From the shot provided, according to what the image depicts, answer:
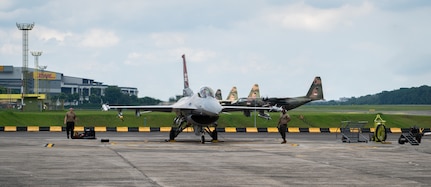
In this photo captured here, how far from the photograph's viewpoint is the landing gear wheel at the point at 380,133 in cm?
3541

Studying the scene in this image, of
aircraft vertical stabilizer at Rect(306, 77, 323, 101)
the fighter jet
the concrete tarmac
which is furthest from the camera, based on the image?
aircraft vertical stabilizer at Rect(306, 77, 323, 101)

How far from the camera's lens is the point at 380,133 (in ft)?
117

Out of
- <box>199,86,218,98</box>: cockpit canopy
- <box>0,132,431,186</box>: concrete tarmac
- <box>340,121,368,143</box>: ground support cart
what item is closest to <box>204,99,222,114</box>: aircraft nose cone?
<box>199,86,218,98</box>: cockpit canopy

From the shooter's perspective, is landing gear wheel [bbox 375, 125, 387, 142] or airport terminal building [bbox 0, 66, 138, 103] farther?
airport terminal building [bbox 0, 66, 138, 103]

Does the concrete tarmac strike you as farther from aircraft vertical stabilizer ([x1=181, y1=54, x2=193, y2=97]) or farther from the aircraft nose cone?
aircraft vertical stabilizer ([x1=181, y1=54, x2=193, y2=97])

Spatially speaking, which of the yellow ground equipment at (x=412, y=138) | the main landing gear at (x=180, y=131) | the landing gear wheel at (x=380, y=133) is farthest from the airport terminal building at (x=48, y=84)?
the yellow ground equipment at (x=412, y=138)

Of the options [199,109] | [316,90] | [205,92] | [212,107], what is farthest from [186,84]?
[316,90]

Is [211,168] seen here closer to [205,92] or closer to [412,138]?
[205,92]

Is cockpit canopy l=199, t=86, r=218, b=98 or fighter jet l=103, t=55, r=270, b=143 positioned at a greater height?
cockpit canopy l=199, t=86, r=218, b=98

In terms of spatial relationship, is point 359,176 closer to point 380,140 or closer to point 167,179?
point 167,179

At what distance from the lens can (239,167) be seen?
63.0 feet

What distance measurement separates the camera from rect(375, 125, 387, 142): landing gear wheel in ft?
116

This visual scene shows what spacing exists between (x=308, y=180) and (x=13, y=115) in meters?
50.1

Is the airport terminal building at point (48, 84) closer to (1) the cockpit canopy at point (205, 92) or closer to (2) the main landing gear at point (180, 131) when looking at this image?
(2) the main landing gear at point (180, 131)
